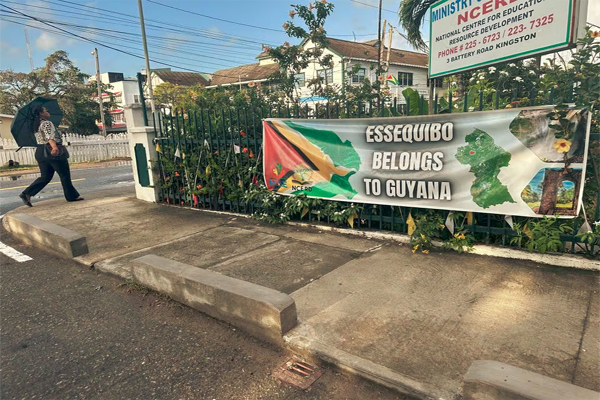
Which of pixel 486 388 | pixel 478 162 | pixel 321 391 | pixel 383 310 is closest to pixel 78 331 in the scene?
pixel 321 391

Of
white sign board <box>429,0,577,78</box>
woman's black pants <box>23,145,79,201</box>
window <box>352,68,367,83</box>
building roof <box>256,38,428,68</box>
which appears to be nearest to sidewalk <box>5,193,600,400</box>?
white sign board <box>429,0,577,78</box>

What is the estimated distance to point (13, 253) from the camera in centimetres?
551

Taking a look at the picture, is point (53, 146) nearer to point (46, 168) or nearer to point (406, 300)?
point (46, 168)

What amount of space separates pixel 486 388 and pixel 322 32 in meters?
7.92

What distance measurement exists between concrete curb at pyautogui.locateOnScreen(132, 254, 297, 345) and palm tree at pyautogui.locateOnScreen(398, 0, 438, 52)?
8491 mm

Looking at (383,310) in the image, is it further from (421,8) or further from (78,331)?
(421,8)

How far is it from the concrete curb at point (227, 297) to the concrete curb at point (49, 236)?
5.33ft

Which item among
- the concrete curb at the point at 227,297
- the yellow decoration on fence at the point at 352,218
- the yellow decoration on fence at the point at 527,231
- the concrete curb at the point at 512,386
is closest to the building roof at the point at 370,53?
the yellow decoration on fence at the point at 352,218

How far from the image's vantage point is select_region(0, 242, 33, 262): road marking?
5.28m

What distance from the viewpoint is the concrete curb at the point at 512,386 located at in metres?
1.97

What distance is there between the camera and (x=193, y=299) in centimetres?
355

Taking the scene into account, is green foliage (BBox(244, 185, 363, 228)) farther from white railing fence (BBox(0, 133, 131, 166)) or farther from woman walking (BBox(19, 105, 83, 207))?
white railing fence (BBox(0, 133, 131, 166))

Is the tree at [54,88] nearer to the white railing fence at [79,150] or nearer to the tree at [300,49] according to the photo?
the white railing fence at [79,150]

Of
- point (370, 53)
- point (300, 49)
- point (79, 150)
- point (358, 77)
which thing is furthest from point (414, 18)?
point (370, 53)
